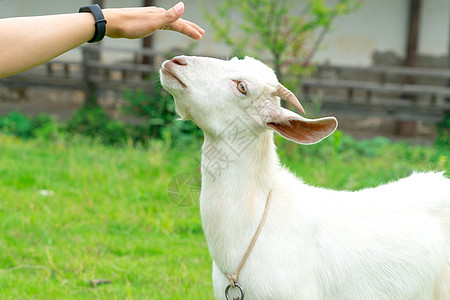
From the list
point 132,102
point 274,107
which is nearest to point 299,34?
point 132,102

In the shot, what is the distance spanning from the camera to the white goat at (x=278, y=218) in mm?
2398

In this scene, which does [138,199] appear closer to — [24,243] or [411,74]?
[24,243]

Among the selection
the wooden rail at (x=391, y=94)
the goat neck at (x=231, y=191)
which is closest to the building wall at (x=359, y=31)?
the wooden rail at (x=391, y=94)

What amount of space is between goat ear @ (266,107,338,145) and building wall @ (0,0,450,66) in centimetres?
915

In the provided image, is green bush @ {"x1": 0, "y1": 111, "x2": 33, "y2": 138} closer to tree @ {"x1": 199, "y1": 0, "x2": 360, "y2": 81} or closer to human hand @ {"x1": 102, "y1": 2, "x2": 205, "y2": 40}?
tree @ {"x1": 199, "y1": 0, "x2": 360, "y2": 81}

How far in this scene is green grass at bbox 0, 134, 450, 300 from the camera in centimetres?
381

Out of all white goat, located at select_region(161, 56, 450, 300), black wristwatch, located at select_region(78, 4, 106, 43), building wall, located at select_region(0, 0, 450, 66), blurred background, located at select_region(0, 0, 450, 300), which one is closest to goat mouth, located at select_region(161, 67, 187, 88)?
white goat, located at select_region(161, 56, 450, 300)

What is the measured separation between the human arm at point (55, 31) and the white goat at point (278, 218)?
0.22 metres

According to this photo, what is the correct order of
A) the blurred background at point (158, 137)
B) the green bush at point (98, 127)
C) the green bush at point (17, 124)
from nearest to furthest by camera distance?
1. the blurred background at point (158, 137)
2. the green bush at point (98, 127)
3. the green bush at point (17, 124)

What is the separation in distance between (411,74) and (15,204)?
8.21 m

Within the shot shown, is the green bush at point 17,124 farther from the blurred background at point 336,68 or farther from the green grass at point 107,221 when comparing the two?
the green grass at point 107,221

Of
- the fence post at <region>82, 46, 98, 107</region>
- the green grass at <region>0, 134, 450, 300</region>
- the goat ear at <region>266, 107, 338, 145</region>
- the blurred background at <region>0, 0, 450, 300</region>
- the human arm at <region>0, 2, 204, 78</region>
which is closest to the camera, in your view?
the human arm at <region>0, 2, 204, 78</region>

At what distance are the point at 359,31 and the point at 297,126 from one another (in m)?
9.87

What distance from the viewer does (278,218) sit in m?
2.49
